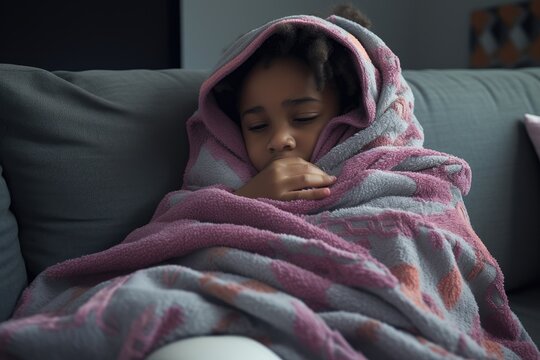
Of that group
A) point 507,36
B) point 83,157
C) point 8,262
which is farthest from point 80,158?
point 507,36

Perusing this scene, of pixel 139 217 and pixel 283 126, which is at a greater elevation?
pixel 283 126

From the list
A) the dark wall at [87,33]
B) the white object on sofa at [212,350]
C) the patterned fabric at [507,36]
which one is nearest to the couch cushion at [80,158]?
the white object on sofa at [212,350]

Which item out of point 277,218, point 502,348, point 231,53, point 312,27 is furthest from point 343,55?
point 502,348

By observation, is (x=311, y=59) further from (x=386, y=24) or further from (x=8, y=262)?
(x=386, y=24)

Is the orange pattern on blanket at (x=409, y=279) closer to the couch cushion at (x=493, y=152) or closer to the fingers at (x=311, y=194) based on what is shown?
the fingers at (x=311, y=194)

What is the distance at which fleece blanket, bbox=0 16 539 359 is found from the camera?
60 centimetres

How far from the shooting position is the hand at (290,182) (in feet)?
2.71

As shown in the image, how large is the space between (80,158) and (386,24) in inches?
96.4

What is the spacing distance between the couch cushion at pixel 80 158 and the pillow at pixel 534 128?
74 cm

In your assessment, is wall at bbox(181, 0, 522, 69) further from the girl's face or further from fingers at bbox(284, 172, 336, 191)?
fingers at bbox(284, 172, 336, 191)

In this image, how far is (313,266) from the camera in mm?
700

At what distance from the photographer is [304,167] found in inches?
34.0

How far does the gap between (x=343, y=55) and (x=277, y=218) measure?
33cm

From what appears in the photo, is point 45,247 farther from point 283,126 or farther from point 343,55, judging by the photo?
point 343,55
